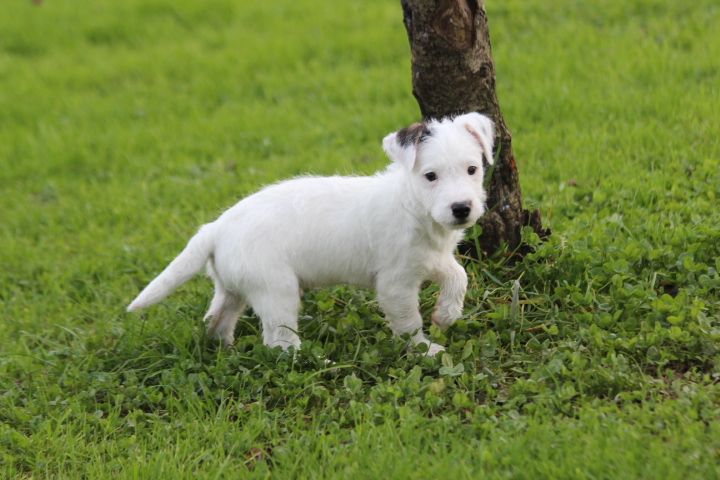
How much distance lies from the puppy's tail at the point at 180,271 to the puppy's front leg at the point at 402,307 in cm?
103

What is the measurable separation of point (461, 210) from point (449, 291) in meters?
0.73

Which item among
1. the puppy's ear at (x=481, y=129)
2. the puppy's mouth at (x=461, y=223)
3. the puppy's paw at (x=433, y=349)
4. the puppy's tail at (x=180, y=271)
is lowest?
the puppy's paw at (x=433, y=349)

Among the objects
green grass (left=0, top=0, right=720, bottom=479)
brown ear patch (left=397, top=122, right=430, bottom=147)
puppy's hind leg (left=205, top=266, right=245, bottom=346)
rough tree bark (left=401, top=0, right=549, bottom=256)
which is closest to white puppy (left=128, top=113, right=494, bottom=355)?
brown ear patch (left=397, top=122, right=430, bottom=147)

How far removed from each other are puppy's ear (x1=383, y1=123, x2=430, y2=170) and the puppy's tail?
3.89 feet

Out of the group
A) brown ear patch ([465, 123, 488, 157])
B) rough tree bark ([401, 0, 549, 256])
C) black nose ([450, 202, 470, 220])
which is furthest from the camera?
rough tree bark ([401, 0, 549, 256])

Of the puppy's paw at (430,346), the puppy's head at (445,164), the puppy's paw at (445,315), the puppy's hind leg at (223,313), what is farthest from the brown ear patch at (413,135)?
the puppy's hind leg at (223,313)

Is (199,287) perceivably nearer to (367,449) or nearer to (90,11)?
(367,449)

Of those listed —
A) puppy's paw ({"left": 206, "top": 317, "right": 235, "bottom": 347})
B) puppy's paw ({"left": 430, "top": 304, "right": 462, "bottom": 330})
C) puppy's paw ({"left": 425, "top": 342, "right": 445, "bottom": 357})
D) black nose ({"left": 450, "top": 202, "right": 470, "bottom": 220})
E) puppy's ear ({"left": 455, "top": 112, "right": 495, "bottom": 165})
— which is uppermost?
puppy's ear ({"left": 455, "top": 112, "right": 495, "bottom": 165})

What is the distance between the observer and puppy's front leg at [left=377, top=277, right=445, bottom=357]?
5.39 metres

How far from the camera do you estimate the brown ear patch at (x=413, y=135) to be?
16.7 ft

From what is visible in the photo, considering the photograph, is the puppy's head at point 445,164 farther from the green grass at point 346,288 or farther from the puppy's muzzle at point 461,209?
the green grass at point 346,288

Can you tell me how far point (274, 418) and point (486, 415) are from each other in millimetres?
1125

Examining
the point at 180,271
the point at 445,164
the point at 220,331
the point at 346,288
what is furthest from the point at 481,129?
the point at 220,331

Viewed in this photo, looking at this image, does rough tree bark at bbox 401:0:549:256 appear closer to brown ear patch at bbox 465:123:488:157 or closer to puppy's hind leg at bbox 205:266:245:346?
brown ear patch at bbox 465:123:488:157
